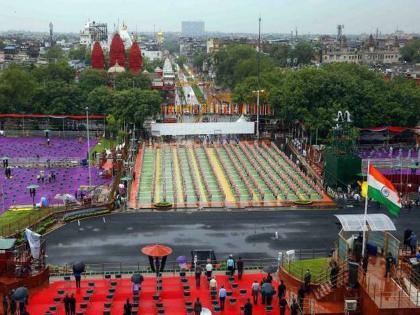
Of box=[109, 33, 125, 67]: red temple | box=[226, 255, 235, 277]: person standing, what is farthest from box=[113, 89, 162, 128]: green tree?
box=[109, 33, 125, 67]: red temple

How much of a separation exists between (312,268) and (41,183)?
24728 mm

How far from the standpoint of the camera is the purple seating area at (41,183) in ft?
130

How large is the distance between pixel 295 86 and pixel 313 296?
128 ft

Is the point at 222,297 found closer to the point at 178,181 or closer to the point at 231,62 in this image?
the point at 178,181

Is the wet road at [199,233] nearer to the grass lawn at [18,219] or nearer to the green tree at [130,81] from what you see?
the grass lawn at [18,219]

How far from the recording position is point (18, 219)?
3388 cm

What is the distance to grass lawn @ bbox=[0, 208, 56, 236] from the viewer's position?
31844 mm

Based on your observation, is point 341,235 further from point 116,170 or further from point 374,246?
point 116,170

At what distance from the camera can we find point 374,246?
24.4 metres

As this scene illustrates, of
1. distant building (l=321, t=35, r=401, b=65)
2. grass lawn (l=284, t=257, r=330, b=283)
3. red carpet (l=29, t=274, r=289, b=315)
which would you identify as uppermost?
distant building (l=321, t=35, r=401, b=65)

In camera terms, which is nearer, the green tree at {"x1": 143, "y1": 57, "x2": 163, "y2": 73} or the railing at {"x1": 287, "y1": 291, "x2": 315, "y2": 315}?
the railing at {"x1": 287, "y1": 291, "x2": 315, "y2": 315}

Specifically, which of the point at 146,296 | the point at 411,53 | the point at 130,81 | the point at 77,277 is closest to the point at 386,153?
the point at 130,81

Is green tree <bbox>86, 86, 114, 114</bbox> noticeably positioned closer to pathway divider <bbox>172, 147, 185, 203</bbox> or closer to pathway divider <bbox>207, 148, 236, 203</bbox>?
pathway divider <bbox>172, 147, 185, 203</bbox>

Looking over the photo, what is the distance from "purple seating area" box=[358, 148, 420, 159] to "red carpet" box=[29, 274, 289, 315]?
3218cm
